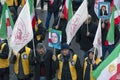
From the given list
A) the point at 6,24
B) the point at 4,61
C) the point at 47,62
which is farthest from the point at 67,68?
the point at 6,24

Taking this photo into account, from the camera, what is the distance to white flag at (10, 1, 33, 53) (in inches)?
438

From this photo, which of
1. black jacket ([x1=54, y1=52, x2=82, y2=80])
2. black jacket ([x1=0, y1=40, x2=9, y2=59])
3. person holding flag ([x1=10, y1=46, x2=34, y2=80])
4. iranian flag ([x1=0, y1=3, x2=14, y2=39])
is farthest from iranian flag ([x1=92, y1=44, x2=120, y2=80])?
iranian flag ([x1=0, y1=3, x2=14, y2=39])

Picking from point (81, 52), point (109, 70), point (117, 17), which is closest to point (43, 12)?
point (81, 52)

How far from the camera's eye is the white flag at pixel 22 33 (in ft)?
36.5

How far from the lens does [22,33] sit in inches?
440

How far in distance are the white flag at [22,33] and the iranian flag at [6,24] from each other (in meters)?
0.44

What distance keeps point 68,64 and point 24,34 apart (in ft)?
4.17

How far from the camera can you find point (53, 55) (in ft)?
36.3

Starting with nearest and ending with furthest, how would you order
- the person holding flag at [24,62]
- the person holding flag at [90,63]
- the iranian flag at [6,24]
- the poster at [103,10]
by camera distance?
the person holding flag at [90,63], the person holding flag at [24,62], the iranian flag at [6,24], the poster at [103,10]

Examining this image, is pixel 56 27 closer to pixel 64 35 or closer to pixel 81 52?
pixel 64 35

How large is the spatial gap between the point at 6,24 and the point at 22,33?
68 cm

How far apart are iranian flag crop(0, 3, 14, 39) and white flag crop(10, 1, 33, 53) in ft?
1.45

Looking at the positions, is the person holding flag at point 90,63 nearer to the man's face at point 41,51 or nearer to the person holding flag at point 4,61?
the man's face at point 41,51

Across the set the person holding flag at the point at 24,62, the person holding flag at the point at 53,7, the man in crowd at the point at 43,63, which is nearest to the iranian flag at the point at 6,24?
the person holding flag at the point at 24,62
